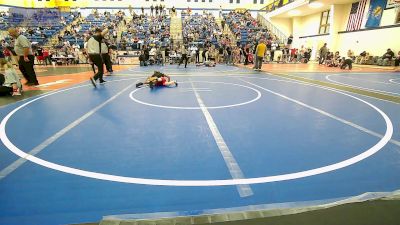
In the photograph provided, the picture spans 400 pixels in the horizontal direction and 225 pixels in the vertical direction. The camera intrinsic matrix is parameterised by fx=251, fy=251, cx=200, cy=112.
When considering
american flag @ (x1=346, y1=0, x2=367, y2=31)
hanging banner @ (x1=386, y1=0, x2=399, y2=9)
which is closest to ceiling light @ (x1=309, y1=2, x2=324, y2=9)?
american flag @ (x1=346, y1=0, x2=367, y2=31)

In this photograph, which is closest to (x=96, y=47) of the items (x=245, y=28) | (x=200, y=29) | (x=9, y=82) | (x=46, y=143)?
(x=9, y=82)

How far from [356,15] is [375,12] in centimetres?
201

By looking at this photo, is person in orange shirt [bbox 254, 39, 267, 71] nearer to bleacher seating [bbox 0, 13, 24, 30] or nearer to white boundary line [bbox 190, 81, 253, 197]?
white boundary line [bbox 190, 81, 253, 197]

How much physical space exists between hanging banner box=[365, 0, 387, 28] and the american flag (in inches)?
28.6

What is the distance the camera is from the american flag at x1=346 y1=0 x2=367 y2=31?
844 inches

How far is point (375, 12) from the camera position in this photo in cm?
2017

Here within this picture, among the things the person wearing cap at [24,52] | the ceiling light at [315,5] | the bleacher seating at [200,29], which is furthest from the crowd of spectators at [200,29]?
the person wearing cap at [24,52]

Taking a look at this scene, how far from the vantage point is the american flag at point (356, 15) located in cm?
2144

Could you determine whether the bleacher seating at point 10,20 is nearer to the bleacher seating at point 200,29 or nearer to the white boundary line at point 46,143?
the bleacher seating at point 200,29

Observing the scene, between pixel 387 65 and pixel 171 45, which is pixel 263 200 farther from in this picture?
pixel 171 45

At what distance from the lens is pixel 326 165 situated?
9.39ft

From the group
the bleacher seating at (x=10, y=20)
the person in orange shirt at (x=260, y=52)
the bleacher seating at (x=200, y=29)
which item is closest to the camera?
the person in orange shirt at (x=260, y=52)

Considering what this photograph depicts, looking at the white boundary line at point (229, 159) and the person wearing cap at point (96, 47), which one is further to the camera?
the person wearing cap at point (96, 47)

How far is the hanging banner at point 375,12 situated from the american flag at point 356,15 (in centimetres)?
73
